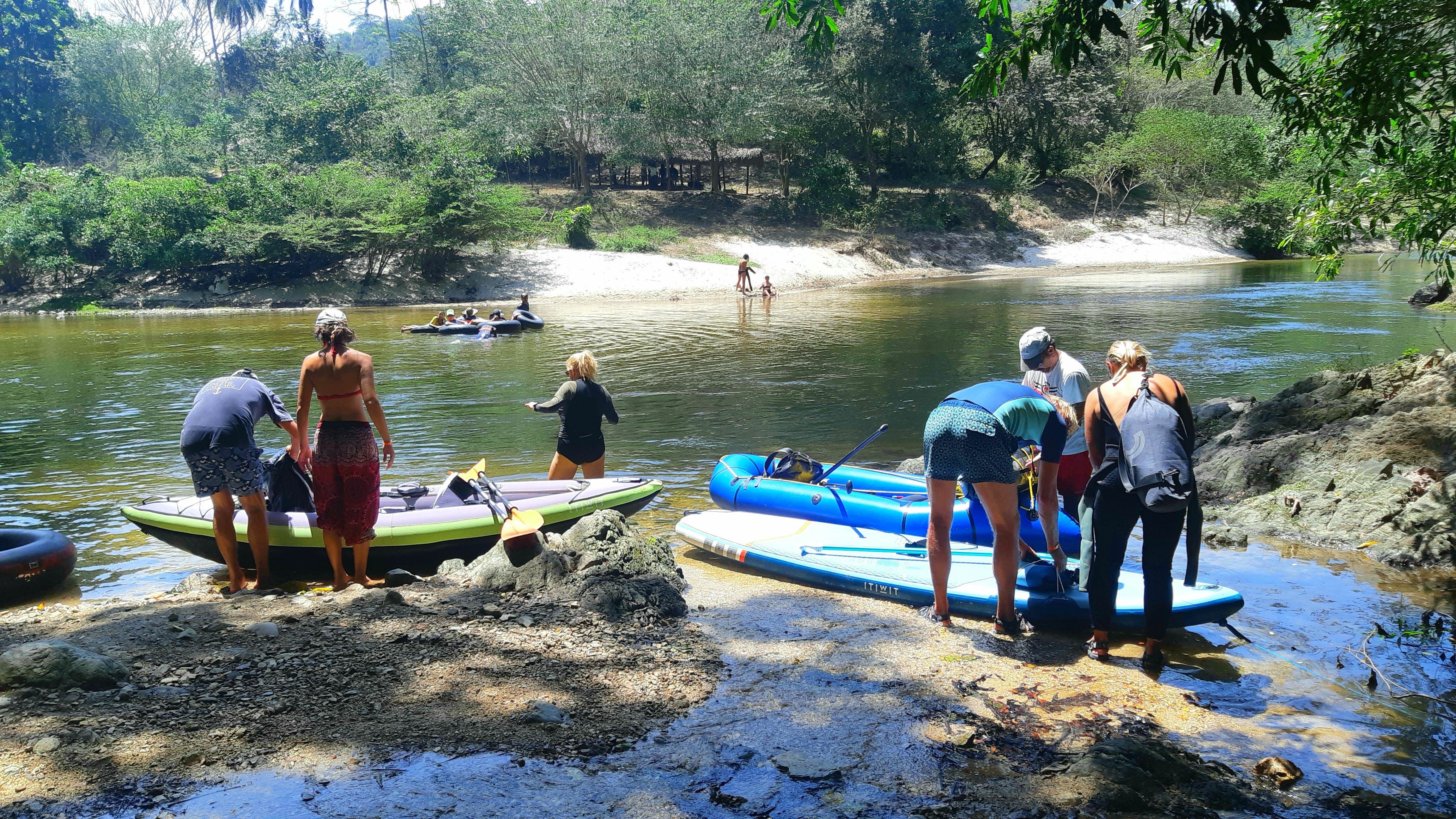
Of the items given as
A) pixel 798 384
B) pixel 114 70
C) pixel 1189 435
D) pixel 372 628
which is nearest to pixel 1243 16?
pixel 1189 435

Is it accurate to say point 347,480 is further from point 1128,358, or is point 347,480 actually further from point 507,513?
point 1128,358

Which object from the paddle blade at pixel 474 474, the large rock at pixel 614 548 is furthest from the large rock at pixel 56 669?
the paddle blade at pixel 474 474

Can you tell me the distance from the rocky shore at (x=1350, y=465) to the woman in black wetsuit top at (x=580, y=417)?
4.72m

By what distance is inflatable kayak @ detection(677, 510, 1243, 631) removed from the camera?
5195 millimetres

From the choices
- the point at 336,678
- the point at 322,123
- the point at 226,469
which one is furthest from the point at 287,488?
the point at 322,123

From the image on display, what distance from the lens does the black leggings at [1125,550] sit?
15.1 feet

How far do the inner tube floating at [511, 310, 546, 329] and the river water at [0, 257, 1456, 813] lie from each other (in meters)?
0.73

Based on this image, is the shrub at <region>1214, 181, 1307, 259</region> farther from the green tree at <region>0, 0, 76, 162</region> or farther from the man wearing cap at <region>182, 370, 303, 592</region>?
the green tree at <region>0, 0, 76, 162</region>

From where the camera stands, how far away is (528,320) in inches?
890

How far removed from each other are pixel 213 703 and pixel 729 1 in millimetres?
44099

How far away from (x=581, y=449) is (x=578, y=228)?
2930 cm

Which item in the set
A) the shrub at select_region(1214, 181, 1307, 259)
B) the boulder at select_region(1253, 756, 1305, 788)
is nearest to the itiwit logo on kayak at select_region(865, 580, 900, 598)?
the boulder at select_region(1253, 756, 1305, 788)

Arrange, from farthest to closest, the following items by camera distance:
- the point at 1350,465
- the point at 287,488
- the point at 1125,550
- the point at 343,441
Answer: the point at 1350,465 < the point at 287,488 < the point at 343,441 < the point at 1125,550

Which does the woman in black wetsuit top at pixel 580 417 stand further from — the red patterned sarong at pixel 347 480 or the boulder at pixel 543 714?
the boulder at pixel 543 714
